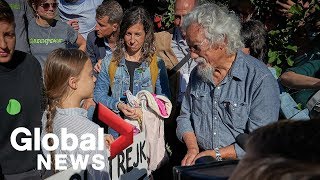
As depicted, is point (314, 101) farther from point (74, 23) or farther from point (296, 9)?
point (74, 23)

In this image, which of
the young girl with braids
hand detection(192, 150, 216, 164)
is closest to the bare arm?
hand detection(192, 150, 216, 164)

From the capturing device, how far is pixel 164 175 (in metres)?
4.58

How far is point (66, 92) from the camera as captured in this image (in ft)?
10.4

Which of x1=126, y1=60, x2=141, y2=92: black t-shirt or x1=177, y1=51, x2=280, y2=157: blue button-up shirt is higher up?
x1=177, y1=51, x2=280, y2=157: blue button-up shirt

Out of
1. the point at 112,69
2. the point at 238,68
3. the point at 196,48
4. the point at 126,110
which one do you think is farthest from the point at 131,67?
the point at 238,68

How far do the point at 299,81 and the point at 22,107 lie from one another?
1885 mm

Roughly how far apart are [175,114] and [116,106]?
2.11ft

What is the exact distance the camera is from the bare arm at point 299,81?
12.5ft

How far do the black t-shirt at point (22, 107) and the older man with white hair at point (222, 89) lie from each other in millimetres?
925

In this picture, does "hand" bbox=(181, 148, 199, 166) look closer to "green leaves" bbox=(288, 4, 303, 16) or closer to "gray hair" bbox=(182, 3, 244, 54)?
"gray hair" bbox=(182, 3, 244, 54)

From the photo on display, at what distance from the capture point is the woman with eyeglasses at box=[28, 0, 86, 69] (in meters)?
5.38

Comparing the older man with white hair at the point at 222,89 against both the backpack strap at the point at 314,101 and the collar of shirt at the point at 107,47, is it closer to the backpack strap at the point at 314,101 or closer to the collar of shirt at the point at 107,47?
the backpack strap at the point at 314,101

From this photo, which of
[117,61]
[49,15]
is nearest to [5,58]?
[117,61]

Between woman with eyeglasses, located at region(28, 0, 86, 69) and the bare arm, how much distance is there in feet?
7.71
